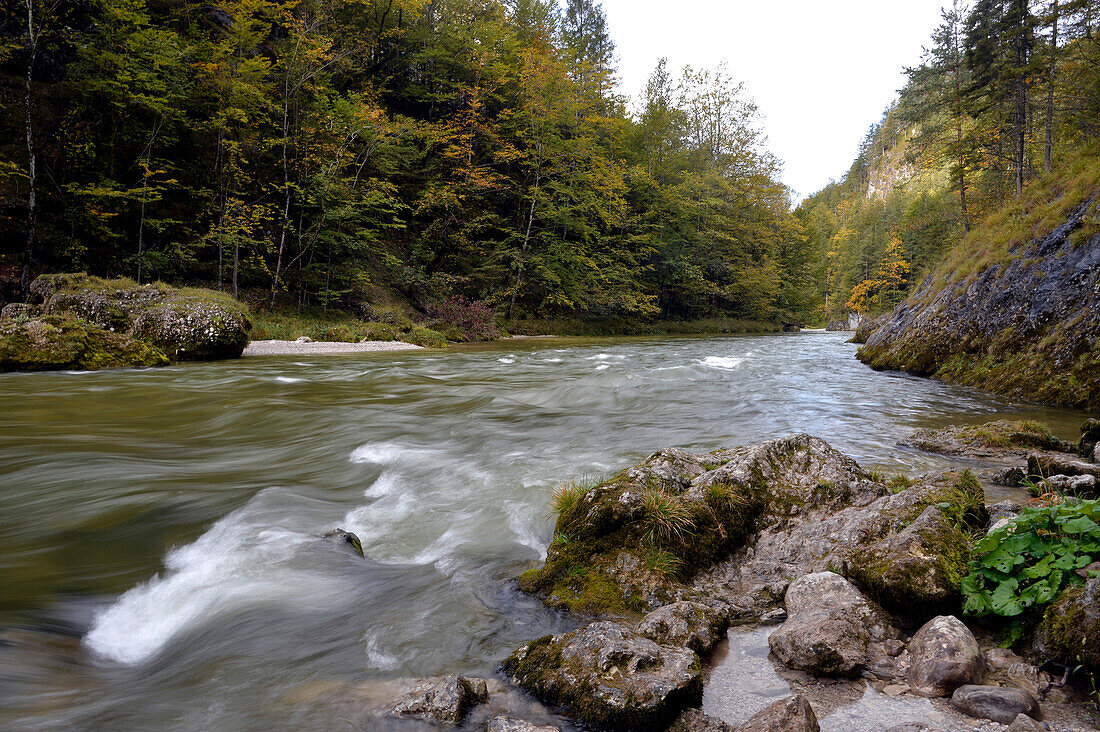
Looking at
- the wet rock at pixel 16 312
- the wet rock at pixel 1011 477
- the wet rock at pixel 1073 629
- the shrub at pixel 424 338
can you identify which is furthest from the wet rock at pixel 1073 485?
the shrub at pixel 424 338

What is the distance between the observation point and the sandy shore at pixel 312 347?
15.2 m

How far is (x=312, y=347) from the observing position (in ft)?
53.8

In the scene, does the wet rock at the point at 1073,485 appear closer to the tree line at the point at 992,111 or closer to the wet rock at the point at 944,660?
the wet rock at the point at 944,660

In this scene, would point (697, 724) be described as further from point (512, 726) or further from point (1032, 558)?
point (1032, 558)

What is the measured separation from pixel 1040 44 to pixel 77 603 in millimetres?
29063

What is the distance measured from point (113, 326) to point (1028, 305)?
19.8 metres

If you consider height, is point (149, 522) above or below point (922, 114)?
below

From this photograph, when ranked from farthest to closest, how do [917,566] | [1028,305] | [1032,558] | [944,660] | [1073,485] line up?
[1028,305] < [1073,485] < [917,566] < [1032,558] < [944,660]

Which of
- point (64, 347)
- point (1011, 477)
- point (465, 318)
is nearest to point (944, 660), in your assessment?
point (1011, 477)

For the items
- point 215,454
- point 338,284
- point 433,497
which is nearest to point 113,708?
point 433,497

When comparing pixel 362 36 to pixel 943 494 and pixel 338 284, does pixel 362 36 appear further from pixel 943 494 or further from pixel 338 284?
pixel 943 494

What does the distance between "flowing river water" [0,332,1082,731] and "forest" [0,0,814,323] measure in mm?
10385

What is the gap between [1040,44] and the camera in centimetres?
1817

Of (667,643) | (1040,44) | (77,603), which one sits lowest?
(77,603)
